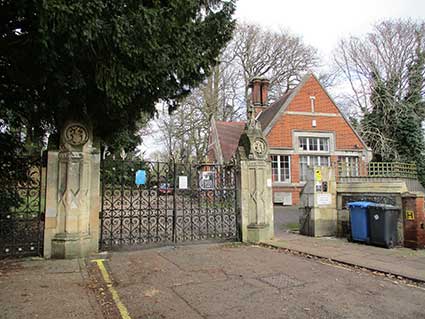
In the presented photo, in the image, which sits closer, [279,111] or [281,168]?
[281,168]

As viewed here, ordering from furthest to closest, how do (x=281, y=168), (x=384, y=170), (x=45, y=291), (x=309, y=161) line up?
(x=309, y=161)
(x=281, y=168)
(x=384, y=170)
(x=45, y=291)

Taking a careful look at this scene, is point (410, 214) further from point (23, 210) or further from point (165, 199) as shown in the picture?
point (23, 210)

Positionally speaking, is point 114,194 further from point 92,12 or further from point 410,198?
point 410,198

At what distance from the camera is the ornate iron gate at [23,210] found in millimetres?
7582

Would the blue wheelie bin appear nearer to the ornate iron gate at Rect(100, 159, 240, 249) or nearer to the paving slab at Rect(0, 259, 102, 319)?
the ornate iron gate at Rect(100, 159, 240, 249)

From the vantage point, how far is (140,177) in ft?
29.8

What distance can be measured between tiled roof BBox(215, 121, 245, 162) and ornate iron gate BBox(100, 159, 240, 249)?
17577mm

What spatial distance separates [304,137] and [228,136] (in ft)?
22.2

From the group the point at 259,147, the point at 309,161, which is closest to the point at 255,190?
the point at 259,147

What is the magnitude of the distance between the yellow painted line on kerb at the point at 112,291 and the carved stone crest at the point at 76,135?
2.74m

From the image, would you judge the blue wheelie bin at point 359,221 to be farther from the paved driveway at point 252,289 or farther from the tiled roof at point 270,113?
the tiled roof at point 270,113

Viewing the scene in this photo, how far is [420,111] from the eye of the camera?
1101 inches

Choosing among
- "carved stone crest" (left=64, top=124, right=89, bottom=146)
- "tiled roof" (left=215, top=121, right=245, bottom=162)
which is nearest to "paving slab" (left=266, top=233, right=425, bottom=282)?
"carved stone crest" (left=64, top=124, right=89, bottom=146)

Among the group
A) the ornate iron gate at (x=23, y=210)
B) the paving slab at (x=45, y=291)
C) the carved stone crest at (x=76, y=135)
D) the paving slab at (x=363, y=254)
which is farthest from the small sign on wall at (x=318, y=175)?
the ornate iron gate at (x=23, y=210)
